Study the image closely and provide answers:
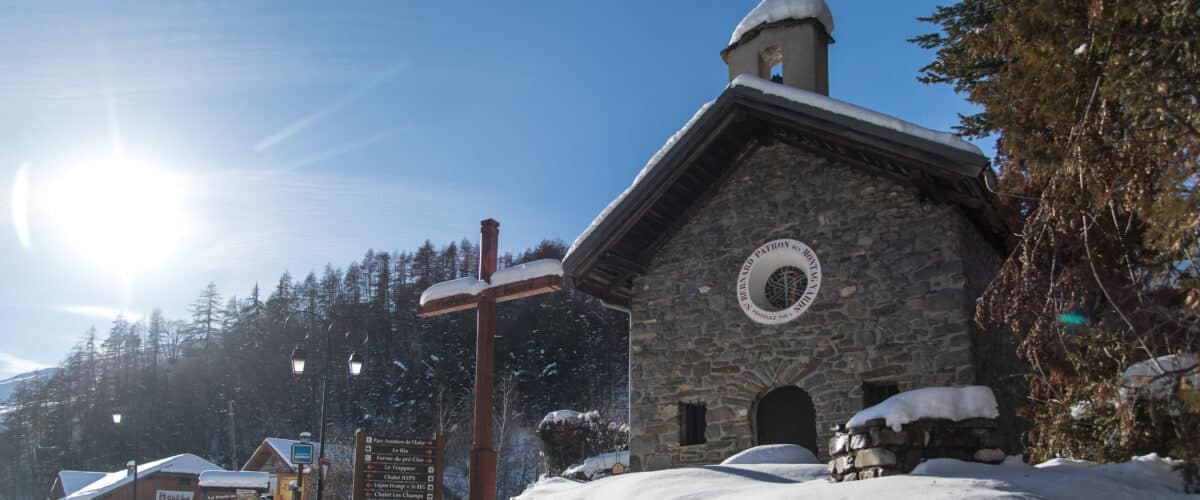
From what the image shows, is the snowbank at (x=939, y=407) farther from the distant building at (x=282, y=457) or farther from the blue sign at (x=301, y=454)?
the distant building at (x=282, y=457)

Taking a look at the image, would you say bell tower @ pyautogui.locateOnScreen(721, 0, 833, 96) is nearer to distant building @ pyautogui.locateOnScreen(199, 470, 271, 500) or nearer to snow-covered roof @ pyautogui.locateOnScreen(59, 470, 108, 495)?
distant building @ pyautogui.locateOnScreen(199, 470, 271, 500)

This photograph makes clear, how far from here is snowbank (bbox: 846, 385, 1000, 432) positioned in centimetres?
956

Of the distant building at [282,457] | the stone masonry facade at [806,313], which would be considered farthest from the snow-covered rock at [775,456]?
the distant building at [282,457]

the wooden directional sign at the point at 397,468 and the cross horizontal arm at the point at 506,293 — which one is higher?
the cross horizontal arm at the point at 506,293

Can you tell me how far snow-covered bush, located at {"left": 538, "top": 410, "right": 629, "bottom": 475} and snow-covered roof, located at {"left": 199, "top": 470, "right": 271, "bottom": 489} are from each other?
30.8 ft

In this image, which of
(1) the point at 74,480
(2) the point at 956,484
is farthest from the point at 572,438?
(1) the point at 74,480

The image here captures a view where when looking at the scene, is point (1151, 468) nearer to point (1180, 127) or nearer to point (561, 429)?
point (1180, 127)

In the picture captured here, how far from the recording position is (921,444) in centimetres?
964

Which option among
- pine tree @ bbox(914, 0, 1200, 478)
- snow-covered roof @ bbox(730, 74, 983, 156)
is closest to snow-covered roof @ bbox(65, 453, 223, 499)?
snow-covered roof @ bbox(730, 74, 983, 156)

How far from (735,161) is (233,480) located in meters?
24.1

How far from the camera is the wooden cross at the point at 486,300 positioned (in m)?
13.7

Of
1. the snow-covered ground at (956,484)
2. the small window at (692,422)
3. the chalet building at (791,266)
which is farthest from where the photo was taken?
the small window at (692,422)

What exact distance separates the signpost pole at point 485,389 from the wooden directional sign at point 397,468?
1.23 m

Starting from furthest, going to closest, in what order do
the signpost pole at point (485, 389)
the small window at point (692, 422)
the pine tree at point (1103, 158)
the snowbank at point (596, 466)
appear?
1. the snowbank at point (596, 466)
2. the small window at point (692, 422)
3. the signpost pole at point (485, 389)
4. the pine tree at point (1103, 158)
